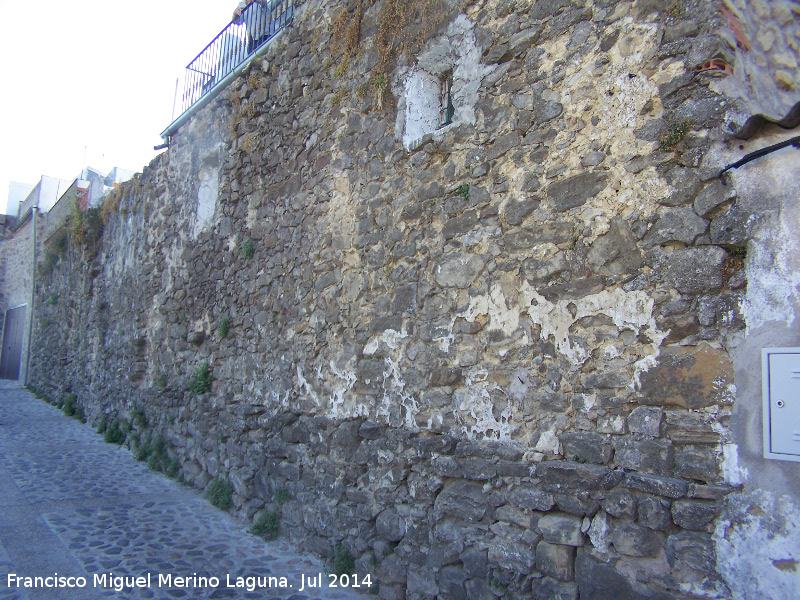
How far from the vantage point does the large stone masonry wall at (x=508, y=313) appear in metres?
2.24

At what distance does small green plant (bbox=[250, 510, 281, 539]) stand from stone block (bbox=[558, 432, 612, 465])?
277 centimetres

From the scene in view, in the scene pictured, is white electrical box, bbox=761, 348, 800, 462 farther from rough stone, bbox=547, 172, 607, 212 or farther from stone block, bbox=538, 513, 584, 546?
rough stone, bbox=547, 172, 607, 212

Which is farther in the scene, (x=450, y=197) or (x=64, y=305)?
(x=64, y=305)

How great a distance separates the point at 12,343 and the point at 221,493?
14409 millimetres

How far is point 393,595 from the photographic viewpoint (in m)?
3.31

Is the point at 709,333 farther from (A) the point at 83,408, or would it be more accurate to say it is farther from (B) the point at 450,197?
(A) the point at 83,408

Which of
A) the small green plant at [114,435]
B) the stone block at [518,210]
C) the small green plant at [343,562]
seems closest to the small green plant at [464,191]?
the stone block at [518,210]

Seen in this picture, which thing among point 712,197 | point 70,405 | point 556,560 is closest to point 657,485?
point 556,560

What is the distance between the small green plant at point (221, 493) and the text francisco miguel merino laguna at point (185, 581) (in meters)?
1.33

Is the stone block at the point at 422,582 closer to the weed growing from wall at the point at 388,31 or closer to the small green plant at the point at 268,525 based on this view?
the small green plant at the point at 268,525

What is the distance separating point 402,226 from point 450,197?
18.0 inches

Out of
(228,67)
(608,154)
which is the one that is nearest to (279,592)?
(608,154)

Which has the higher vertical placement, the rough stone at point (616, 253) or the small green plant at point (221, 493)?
the rough stone at point (616, 253)

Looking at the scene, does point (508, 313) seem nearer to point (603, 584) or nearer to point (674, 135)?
point (674, 135)
